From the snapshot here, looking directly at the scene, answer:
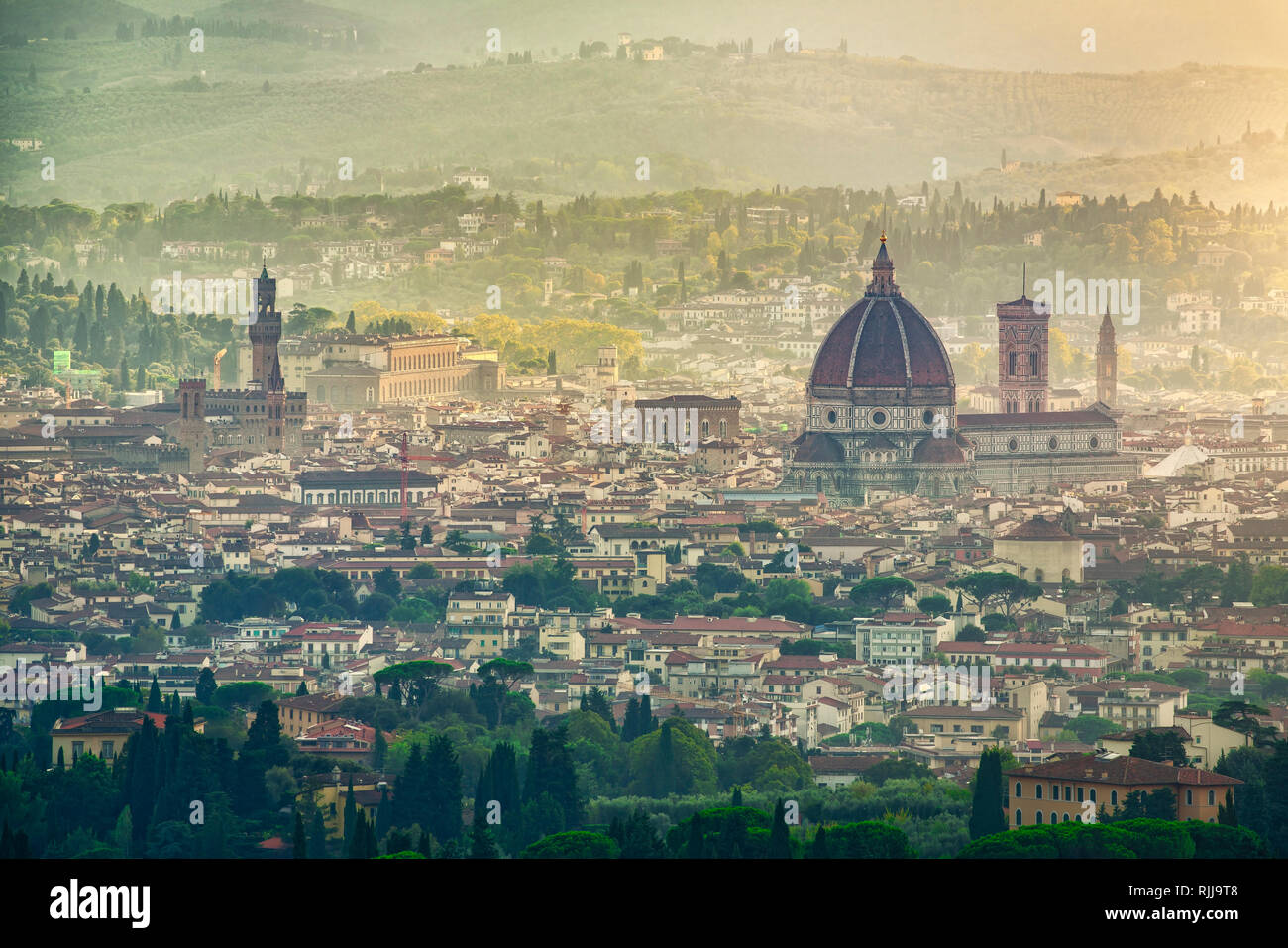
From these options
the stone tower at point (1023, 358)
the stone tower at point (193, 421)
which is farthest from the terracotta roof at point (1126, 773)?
the stone tower at point (1023, 358)

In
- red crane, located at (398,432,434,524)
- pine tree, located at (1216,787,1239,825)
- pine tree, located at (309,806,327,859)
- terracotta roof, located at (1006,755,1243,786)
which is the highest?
red crane, located at (398,432,434,524)

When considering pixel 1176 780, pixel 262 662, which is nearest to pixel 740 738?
pixel 1176 780

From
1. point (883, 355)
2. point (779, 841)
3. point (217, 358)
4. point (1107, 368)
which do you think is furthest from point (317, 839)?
point (217, 358)

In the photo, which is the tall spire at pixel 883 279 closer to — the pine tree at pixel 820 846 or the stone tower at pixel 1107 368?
the stone tower at pixel 1107 368

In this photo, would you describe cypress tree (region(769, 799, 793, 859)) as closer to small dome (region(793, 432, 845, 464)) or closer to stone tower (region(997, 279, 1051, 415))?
small dome (region(793, 432, 845, 464))

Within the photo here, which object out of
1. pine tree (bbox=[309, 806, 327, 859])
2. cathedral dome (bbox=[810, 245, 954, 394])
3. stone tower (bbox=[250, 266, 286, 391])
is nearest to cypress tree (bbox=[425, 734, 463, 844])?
pine tree (bbox=[309, 806, 327, 859])

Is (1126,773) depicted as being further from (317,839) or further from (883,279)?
(883,279)
